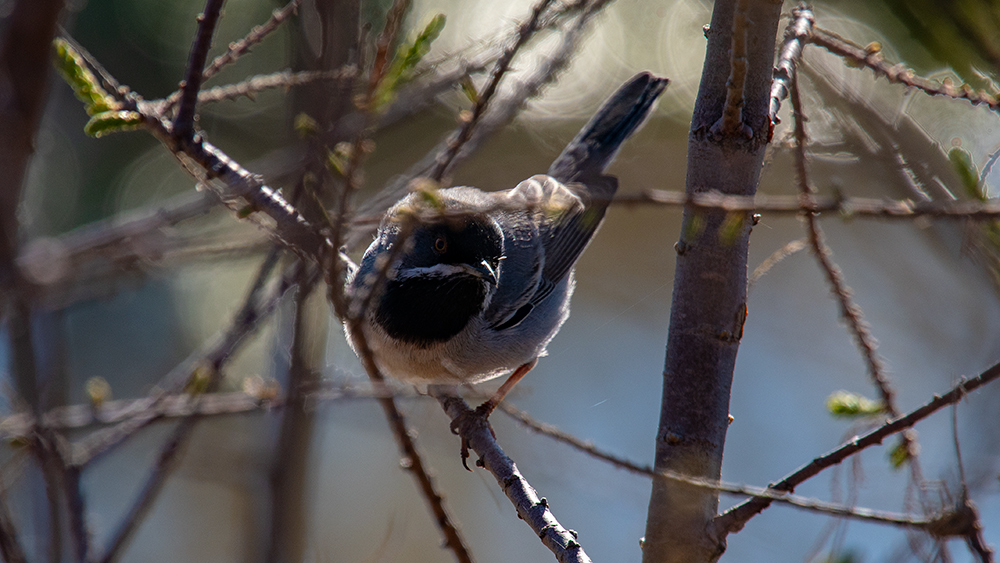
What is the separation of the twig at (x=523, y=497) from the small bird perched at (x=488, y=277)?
0.64 feet

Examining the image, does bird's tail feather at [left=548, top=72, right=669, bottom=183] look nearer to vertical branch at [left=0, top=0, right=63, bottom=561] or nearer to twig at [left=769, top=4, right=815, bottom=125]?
twig at [left=769, top=4, right=815, bottom=125]

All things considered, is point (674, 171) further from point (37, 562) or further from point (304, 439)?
point (37, 562)

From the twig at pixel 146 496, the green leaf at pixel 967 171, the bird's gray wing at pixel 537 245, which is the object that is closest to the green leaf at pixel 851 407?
the green leaf at pixel 967 171

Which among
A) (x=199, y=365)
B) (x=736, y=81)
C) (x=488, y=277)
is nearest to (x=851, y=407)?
(x=736, y=81)

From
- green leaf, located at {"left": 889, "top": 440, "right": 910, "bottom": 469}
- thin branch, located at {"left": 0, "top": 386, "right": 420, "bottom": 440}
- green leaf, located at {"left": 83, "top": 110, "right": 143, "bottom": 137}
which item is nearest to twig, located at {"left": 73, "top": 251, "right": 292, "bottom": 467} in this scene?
thin branch, located at {"left": 0, "top": 386, "right": 420, "bottom": 440}

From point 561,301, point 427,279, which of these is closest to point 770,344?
point 561,301

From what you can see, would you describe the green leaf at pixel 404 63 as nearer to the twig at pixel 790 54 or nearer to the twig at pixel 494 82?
the twig at pixel 494 82

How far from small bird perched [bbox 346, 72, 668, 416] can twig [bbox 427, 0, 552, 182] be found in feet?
0.60

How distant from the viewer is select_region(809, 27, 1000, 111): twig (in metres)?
2.21

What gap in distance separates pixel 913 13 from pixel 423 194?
201cm

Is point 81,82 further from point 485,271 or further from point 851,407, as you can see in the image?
point 851,407

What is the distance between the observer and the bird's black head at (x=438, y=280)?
11.1 ft

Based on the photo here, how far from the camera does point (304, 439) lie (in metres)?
3.41

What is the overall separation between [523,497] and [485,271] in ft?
3.92
